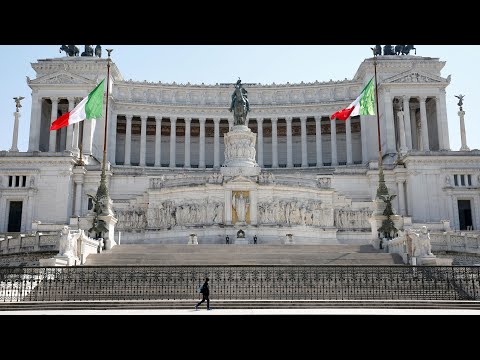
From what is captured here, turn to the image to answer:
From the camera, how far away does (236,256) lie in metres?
30.6

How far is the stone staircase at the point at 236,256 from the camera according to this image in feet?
94.5

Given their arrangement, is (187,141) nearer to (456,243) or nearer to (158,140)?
(158,140)

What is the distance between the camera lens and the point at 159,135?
8038cm

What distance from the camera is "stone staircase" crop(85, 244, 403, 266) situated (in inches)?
1134

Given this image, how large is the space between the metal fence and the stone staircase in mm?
5616

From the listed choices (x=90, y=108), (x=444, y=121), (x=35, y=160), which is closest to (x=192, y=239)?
(x=90, y=108)

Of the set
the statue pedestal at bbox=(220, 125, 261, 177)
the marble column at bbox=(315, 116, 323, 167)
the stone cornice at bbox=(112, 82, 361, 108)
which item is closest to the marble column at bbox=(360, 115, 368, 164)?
the stone cornice at bbox=(112, 82, 361, 108)

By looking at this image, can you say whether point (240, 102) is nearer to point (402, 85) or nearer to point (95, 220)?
point (95, 220)

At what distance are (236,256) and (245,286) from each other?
320 inches

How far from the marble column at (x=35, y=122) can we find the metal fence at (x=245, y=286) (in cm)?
5315

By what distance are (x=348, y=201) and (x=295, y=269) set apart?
29.5 meters

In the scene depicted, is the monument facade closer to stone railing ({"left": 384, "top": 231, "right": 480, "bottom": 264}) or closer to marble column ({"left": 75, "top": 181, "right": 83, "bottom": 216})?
marble column ({"left": 75, "top": 181, "right": 83, "bottom": 216})
